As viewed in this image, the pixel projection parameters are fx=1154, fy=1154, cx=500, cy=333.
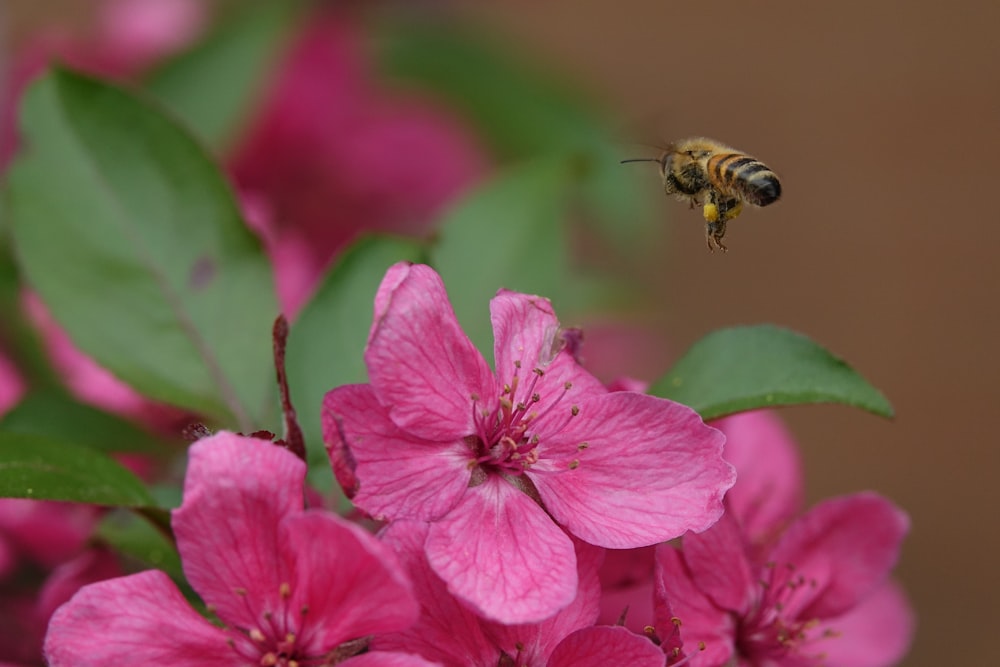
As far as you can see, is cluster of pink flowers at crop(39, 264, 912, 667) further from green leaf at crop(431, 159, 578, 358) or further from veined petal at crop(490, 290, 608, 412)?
green leaf at crop(431, 159, 578, 358)

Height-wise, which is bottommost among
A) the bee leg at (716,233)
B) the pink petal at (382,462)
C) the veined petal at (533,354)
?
the pink petal at (382,462)

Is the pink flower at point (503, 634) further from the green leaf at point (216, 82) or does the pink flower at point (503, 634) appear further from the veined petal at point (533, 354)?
the green leaf at point (216, 82)

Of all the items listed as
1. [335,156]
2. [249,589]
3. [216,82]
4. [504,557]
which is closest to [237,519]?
[249,589]

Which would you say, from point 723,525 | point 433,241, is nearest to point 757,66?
point 433,241

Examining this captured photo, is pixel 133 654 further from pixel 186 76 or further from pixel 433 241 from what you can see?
pixel 186 76

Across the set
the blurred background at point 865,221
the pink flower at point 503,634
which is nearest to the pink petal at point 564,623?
the pink flower at point 503,634

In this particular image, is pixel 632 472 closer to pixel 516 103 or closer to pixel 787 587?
pixel 787 587

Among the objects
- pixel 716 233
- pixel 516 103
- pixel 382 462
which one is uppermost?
pixel 516 103
